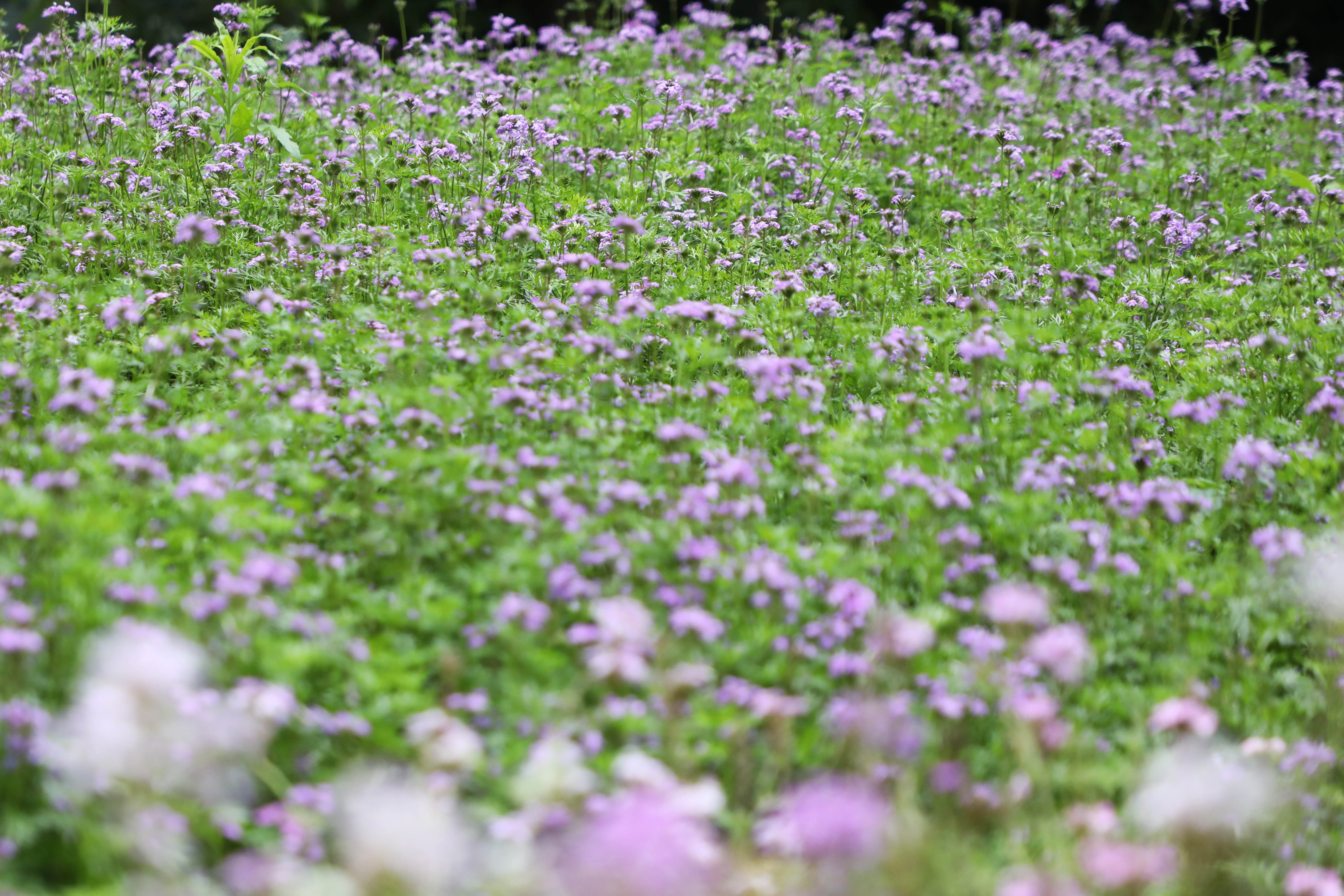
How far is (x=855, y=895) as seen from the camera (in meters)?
2.15

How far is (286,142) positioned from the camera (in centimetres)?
674

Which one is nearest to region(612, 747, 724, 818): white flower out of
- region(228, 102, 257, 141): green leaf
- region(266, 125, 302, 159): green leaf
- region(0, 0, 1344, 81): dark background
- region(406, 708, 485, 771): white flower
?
region(406, 708, 485, 771): white flower

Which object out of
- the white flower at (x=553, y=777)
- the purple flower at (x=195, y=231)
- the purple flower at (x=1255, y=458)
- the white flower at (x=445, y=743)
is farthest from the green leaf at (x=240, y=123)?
the purple flower at (x=1255, y=458)

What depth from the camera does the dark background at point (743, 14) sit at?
45.7 feet

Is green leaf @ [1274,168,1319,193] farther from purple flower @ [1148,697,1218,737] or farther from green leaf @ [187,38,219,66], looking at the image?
green leaf @ [187,38,219,66]

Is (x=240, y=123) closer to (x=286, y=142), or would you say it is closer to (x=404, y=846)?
(x=286, y=142)

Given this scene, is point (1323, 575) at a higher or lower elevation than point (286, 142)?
lower

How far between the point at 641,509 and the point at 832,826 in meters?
1.70

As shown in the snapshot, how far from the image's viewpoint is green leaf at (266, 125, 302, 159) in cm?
674

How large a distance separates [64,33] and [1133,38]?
10316mm

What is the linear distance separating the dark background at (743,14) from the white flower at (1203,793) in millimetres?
12743

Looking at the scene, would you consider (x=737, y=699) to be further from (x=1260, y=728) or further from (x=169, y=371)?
(x=169, y=371)

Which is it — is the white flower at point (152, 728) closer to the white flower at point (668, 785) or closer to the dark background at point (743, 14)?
the white flower at point (668, 785)

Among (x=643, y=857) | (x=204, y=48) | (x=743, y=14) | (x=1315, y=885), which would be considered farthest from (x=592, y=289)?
(x=743, y=14)
